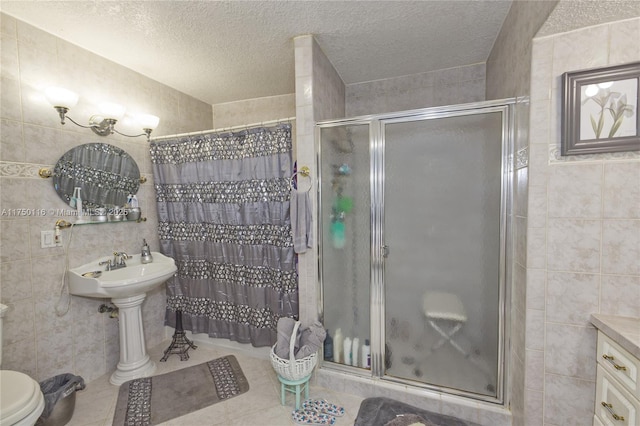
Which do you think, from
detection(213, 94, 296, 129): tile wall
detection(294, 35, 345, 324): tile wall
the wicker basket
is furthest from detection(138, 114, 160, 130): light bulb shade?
the wicker basket

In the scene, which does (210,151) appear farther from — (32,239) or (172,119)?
(32,239)

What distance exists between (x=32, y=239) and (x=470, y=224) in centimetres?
279

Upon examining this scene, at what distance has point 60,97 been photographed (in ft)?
5.78

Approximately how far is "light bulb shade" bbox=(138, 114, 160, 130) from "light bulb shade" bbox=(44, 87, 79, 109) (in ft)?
1.61

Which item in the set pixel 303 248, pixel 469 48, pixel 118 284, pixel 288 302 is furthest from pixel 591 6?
pixel 118 284

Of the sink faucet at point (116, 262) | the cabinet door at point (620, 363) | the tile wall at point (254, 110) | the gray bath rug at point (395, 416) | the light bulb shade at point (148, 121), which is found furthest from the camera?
the tile wall at point (254, 110)

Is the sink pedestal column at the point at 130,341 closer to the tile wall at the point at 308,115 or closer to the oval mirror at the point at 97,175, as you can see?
the oval mirror at the point at 97,175

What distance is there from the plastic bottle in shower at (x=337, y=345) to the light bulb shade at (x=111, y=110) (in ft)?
7.73

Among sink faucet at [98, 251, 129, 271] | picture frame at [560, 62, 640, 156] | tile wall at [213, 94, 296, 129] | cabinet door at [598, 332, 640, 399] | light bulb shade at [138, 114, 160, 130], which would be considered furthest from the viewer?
tile wall at [213, 94, 296, 129]

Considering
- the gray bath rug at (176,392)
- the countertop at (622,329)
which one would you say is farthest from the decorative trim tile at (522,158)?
the gray bath rug at (176,392)

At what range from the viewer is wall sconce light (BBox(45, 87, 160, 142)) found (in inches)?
69.4

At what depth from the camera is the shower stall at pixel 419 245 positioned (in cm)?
162

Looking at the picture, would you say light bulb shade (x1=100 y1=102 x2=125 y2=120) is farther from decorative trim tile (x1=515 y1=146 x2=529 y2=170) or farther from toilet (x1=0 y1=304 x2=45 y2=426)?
decorative trim tile (x1=515 y1=146 x2=529 y2=170)

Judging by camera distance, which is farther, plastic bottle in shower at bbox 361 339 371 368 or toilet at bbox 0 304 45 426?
plastic bottle in shower at bbox 361 339 371 368
